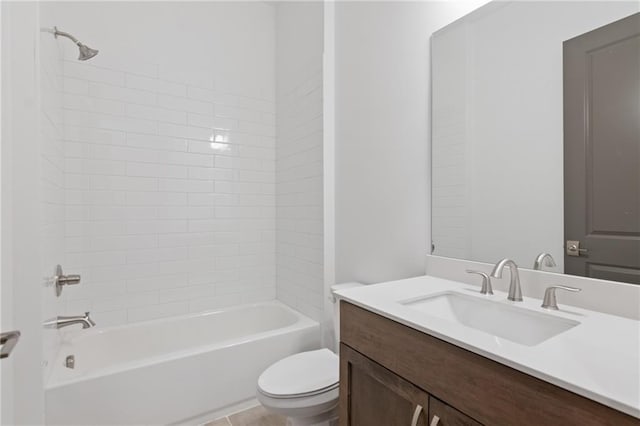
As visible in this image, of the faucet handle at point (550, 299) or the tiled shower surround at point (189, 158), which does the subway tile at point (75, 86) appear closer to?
the tiled shower surround at point (189, 158)

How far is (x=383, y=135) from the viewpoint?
1.71 m

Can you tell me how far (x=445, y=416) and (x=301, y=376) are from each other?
85 cm

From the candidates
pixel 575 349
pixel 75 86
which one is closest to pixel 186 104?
pixel 75 86

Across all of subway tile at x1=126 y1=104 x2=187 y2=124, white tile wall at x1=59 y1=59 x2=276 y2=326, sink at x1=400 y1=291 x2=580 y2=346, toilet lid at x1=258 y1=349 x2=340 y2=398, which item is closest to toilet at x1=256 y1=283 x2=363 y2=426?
toilet lid at x1=258 y1=349 x2=340 y2=398

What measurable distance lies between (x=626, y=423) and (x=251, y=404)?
6.10 feet

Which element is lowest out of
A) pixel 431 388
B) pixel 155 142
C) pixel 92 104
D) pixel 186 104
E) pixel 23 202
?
pixel 431 388

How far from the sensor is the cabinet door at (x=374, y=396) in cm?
85

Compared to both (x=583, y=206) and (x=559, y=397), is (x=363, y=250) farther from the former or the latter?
(x=559, y=397)

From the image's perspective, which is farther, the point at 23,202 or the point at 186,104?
the point at 186,104

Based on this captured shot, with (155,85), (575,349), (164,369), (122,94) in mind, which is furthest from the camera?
(155,85)

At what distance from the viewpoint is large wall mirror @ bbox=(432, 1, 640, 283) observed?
36.0 inches

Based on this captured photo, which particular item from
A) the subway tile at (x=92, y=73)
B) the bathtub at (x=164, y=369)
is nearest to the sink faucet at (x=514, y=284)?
the bathtub at (x=164, y=369)

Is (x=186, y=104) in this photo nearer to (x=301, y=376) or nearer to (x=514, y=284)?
(x=301, y=376)

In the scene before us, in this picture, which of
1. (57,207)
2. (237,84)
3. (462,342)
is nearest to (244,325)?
(57,207)
